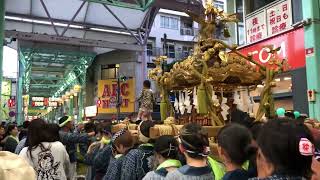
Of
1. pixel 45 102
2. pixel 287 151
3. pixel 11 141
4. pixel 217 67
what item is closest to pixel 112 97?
pixel 11 141

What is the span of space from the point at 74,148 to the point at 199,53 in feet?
10.3

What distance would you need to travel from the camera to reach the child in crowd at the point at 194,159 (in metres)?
3.11

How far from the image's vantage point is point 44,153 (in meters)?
4.49

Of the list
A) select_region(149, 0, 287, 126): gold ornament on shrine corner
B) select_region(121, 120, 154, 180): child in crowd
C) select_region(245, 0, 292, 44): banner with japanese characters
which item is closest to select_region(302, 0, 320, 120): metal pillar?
select_region(245, 0, 292, 44): banner with japanese characters

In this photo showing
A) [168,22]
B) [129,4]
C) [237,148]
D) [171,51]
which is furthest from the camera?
[168,22]

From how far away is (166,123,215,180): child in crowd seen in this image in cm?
311

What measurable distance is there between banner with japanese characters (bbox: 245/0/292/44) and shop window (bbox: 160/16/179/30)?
2126 centimetres

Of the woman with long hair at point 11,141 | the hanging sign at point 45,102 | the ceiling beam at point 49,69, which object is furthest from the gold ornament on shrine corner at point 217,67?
the hanging sign at point 45,102

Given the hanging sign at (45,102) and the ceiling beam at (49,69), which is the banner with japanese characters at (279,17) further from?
the hanging sign at (45,102)

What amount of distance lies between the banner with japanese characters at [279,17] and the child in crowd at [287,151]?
970cm

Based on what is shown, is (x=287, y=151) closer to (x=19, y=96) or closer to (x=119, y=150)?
(x=119, y=150)

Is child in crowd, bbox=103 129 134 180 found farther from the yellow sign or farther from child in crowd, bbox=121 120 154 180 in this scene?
the yellow sign

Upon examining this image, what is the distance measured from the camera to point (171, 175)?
3168 millimetres

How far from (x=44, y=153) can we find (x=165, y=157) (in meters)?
1.73
